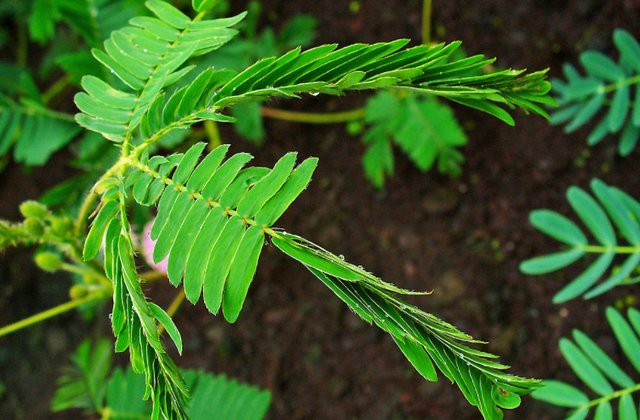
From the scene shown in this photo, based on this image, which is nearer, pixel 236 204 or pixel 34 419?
pixel 236 204

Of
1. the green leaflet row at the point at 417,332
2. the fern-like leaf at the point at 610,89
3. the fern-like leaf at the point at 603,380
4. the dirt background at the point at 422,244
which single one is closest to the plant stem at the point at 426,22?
the dirt background at the point at 422,244

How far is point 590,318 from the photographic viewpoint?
1.91 metres

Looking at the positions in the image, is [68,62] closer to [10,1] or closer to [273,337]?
[10,1]

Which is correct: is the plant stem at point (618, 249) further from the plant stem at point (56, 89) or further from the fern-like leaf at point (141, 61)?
the plant stem at point (56, 89)

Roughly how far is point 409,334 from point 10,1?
2.13m

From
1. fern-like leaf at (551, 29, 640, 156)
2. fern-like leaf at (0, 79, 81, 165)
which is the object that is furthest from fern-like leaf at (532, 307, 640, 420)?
fern-like leaf at (0, 79, 81, 165)

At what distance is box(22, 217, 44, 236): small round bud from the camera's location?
42.5 inches

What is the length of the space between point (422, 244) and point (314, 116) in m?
0.72

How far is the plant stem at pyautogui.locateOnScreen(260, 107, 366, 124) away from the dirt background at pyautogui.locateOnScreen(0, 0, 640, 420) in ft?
0.16

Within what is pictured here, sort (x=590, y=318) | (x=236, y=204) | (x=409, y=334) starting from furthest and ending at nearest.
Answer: (x=590, y=318), (x=236, y=204), (x=409, y=334)

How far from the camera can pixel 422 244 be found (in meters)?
2.09

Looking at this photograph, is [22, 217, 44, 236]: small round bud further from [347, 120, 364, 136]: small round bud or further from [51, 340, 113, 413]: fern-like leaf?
[347, 120, 364, 136]: small round bud

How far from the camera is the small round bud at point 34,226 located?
1080 mm

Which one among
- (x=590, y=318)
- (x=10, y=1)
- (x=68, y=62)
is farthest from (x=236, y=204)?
(x=10, y=1)
